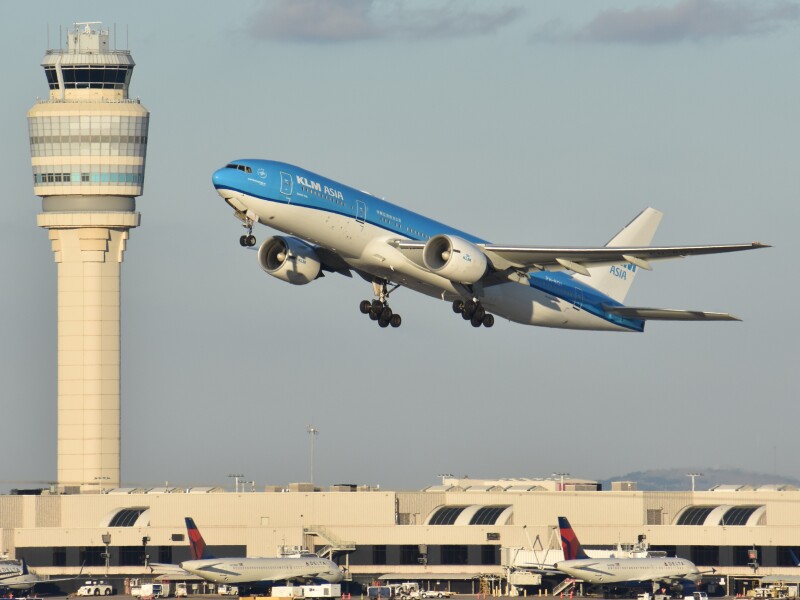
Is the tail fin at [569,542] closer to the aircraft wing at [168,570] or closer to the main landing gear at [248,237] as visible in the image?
the aircraft wing at [168,570]

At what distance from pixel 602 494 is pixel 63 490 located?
2010 inches

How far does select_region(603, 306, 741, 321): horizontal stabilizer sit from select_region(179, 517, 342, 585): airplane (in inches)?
1322

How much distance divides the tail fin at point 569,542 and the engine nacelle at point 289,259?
38.9 meters

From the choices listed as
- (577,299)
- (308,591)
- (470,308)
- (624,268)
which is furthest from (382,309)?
(308,591)

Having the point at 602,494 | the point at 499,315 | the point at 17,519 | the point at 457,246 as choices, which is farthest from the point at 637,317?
the point at 17,519

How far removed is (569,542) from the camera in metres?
124

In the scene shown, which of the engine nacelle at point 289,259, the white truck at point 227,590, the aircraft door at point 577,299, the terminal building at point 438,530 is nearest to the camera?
the engine nacelle at point 289,259

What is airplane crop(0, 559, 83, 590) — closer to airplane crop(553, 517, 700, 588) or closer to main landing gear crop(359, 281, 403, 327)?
airplane crop(553, 517, 700, 588)

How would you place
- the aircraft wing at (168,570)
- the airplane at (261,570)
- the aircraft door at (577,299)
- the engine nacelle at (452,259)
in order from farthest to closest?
the aircraft wing at (168,570) → the airplane at (261,570) → the aircraft door at (577,299) → the engine nacelle at (452,259)

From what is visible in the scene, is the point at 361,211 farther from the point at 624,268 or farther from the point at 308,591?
the point at 308,591

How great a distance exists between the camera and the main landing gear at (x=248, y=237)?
3327 inches

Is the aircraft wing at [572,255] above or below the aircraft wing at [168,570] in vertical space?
above

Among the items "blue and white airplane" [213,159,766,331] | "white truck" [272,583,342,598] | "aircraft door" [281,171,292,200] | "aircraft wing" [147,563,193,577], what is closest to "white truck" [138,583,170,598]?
"aircraft wing" [147,563,193,577]

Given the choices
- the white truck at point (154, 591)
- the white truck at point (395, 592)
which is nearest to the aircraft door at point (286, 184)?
the white truck at point (395, 592)
